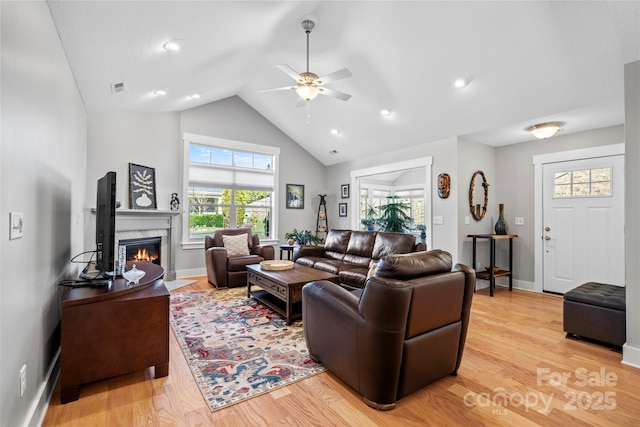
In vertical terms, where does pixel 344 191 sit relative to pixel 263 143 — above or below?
below

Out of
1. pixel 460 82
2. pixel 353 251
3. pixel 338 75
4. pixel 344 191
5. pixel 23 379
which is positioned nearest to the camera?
pixel 23 379

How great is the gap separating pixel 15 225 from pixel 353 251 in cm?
405

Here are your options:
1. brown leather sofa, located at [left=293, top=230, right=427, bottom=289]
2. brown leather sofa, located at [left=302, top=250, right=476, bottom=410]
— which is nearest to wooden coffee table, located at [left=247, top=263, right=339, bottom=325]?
brown leather sofa, located at [left=293, top=230, right=427, bottom=289]

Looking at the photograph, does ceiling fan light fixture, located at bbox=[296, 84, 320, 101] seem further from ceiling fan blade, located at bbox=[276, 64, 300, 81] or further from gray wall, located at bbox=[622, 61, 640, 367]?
gray wall, located at bbox=[622, 61, 640, 367]

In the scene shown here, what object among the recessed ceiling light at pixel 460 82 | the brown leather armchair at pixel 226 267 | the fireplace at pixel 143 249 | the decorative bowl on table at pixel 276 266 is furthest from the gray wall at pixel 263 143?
the recessed ceiling light at pixel 460 82

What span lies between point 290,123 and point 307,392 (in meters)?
5.26

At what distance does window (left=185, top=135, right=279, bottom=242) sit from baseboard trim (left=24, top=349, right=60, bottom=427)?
3.66 metres

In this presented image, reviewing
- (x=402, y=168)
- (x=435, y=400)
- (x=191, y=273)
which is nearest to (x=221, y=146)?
(x=191, y=273)

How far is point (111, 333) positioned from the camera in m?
1.97

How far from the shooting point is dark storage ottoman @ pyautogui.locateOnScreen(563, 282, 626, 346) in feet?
8.70

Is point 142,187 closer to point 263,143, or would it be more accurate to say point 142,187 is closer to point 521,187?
point 263,143

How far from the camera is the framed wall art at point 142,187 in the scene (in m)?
4.89

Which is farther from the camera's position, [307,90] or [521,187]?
[521,187]

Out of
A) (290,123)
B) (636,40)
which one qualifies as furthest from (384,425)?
(290,123)
